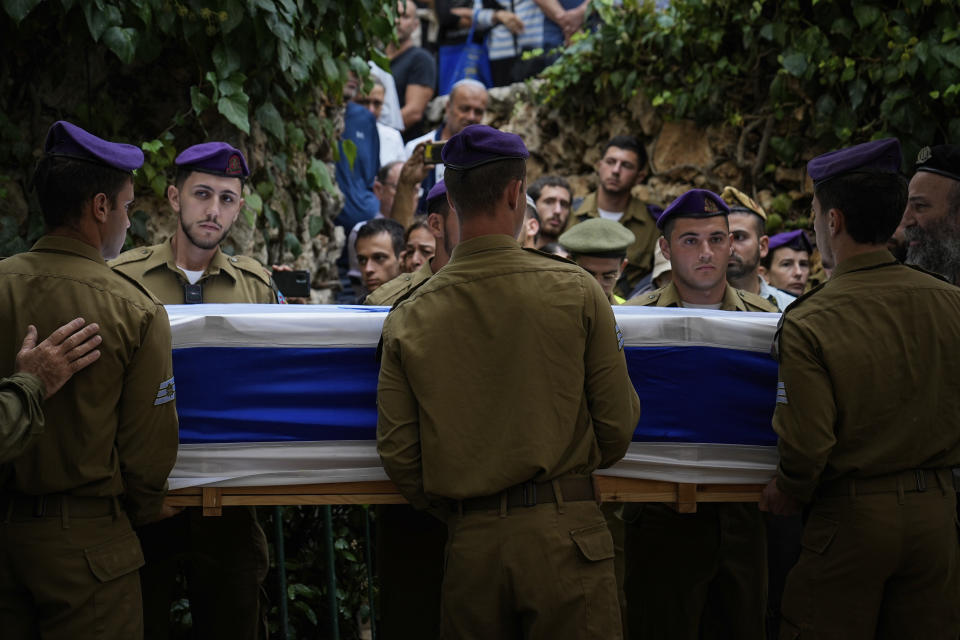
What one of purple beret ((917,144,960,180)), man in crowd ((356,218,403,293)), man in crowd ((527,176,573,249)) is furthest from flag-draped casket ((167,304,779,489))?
man in crowd ((527,176,573,249))

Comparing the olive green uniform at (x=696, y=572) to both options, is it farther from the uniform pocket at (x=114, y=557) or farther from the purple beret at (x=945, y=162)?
the uniform pocket at (x=114, y=557)

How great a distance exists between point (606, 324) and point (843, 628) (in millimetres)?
1043

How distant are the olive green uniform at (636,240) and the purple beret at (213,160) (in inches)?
101

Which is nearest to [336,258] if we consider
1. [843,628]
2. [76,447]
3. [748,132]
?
[748,132]

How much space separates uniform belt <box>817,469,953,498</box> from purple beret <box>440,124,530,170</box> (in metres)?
1.25

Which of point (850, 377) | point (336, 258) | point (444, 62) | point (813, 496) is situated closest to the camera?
point (850, 377)

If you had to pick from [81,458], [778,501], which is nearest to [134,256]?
[81,458]

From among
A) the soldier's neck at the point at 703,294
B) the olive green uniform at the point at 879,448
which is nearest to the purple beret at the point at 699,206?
the soldier's neck at the point at 703,294

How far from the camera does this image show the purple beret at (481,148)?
242 cm

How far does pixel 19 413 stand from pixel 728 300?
2.68 meters

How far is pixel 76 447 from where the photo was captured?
2334mm

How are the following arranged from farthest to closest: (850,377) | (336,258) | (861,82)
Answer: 1. (336,258)
2. (861,82)
3. (850,377)

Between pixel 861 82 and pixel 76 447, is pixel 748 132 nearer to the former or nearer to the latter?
pixel 861 82

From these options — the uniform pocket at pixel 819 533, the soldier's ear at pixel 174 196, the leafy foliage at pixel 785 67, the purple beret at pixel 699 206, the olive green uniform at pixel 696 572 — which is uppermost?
the leafy foliage at pixel 785 67
